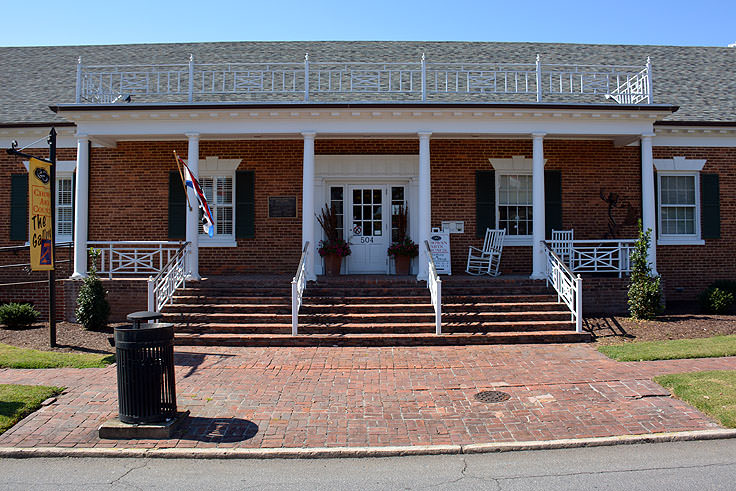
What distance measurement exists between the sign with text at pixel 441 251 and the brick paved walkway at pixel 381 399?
3.94 metres

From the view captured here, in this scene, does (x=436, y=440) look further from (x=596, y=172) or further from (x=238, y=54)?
(x=238, y=54)

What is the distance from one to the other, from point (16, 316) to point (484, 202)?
10.4m

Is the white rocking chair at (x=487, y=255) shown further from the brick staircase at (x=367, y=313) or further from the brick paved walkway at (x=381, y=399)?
the brick paved walkway at (x=381, y=399)

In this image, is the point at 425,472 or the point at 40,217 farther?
the point at 40,217

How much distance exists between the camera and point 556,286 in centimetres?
1106

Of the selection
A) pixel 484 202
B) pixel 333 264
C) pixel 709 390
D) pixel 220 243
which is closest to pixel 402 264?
pixel 333 264

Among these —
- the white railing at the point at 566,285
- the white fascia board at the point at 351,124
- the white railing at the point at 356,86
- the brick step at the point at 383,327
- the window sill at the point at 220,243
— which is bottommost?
the brick step at the point at 383,327

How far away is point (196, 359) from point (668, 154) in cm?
1177

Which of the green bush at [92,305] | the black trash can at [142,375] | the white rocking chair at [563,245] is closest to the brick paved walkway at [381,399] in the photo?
the black trash can at [142,375]

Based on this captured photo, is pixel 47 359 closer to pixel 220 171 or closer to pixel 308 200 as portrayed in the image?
pixel 308 200

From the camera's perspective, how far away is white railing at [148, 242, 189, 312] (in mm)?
10197

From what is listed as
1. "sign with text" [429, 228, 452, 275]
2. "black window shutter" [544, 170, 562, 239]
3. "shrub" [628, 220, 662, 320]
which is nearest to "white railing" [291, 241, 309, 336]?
"sign with text" [429, 228, 452, 275]

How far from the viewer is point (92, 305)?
415 inches

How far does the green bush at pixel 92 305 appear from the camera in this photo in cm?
1053
